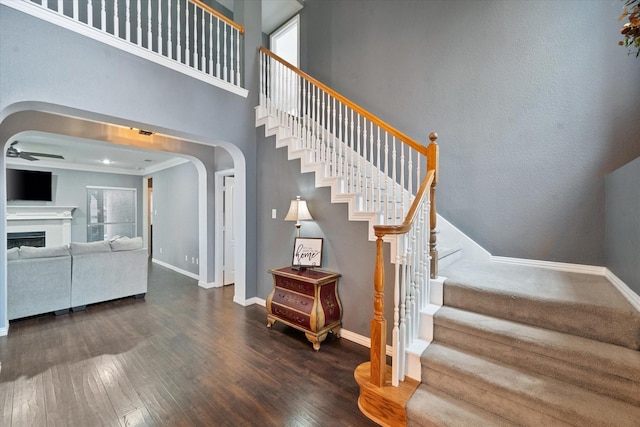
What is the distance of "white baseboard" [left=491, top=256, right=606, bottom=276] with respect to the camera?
8.27 ft

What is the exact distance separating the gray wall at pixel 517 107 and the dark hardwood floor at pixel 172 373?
2.21 meters

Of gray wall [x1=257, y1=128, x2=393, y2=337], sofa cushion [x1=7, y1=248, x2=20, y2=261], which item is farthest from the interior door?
sofa cushion [x1=7, y1=248, x2=20, y2=261]

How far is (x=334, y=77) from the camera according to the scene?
4.34 meters

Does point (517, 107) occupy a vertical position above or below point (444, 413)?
above

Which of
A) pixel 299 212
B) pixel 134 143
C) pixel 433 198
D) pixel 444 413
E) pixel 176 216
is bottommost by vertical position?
pixel 444 413

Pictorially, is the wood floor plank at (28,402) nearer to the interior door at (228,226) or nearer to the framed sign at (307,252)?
the framed sign at (307,252)

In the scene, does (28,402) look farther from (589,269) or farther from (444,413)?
(589,269)

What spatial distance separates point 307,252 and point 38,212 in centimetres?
722

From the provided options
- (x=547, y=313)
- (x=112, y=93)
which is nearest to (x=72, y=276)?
(x=112, y=93)

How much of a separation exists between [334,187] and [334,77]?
2.41 metres

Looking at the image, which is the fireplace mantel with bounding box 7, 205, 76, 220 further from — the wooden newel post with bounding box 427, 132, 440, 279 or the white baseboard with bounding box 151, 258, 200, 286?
the wooden newel post with bounding box 427, 132, 440, 279

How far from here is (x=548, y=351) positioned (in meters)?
1.61

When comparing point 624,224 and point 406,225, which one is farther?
point 624,224

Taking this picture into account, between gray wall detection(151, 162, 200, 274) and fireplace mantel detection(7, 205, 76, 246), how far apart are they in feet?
6.42
